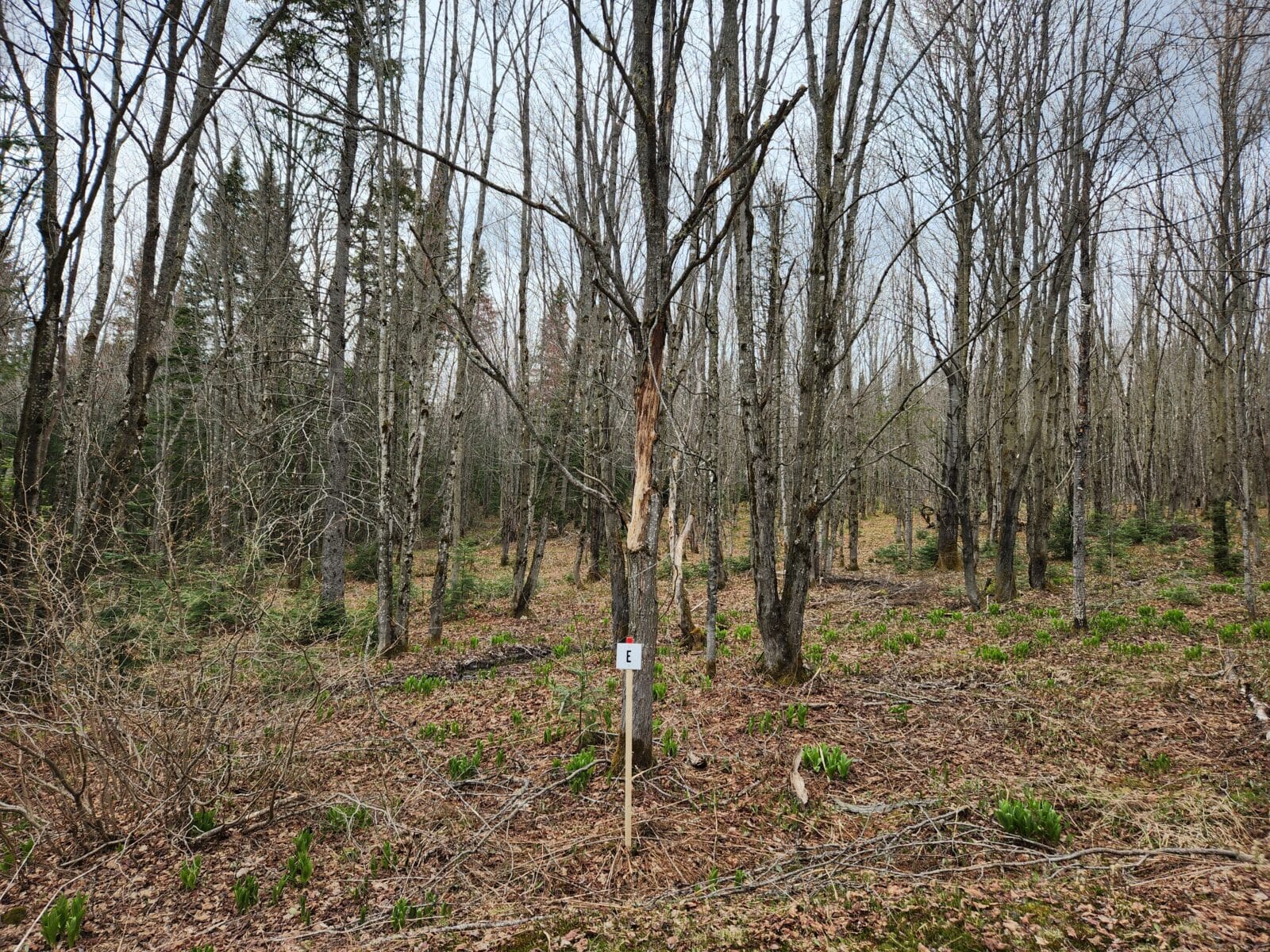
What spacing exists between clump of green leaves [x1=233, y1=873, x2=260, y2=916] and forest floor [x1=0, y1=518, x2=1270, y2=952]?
35mm

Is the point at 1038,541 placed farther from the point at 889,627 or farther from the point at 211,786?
the point at 211,786

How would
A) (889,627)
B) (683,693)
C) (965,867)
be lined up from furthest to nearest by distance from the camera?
(889,627)
(683,693)
(965,867)

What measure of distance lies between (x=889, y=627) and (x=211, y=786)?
790 cm

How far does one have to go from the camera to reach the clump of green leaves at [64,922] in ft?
9.40

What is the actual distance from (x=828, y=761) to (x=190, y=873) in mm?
3807

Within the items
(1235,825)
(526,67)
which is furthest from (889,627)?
(526,67)

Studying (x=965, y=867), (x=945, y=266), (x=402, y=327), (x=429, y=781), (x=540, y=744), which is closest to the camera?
(x=965, y=867)

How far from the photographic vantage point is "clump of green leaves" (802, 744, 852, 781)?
4.09 meters

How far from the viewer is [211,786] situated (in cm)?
406

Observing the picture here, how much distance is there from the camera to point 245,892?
3.13 m

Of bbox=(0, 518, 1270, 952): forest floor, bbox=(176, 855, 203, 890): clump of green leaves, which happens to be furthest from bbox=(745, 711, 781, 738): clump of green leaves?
bbox=(176, 855, 203, 890): clump of green leaves

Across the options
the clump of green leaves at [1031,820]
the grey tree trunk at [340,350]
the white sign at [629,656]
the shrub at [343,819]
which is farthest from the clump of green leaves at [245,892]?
the grey tree trunk at [340,350]

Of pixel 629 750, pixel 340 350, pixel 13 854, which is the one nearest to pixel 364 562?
pixel 340 350

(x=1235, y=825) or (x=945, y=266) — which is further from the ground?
(x=945, y=266)
